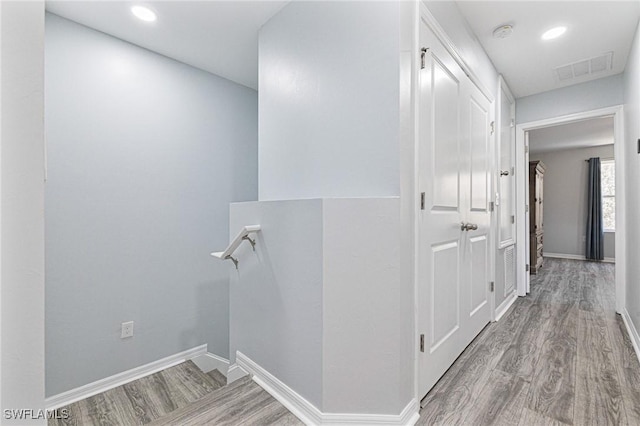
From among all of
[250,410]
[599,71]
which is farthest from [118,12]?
[599,71]

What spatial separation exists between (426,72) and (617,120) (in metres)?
2.57

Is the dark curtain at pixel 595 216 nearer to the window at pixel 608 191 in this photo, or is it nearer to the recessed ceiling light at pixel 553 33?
the window at pixel 608 191

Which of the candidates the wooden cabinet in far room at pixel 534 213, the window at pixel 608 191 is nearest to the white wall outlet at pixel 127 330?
the wooden cabinet in far room at pixel 534 213

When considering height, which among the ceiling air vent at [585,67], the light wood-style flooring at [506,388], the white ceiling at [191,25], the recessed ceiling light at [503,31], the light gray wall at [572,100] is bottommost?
the light wood-style flooring at [506,388]

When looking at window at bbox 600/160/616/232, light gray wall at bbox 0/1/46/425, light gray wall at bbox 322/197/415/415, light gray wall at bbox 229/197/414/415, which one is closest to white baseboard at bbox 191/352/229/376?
light gray wall at bbox 229/197/414/415

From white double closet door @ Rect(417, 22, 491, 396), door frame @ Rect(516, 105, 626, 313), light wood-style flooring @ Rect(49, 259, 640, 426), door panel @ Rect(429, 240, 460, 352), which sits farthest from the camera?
door frame @ Rect(516, 105, 626, 313)

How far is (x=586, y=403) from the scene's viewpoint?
1.48m

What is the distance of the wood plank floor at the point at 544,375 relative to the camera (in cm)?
140

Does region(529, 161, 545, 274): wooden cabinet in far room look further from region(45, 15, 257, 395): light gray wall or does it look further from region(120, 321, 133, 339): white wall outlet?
region(120, 321, 133, 339): white wall outlet

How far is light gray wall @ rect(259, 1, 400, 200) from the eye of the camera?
1.32 metres

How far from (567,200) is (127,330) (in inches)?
322

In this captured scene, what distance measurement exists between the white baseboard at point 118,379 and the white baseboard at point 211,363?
0.04m

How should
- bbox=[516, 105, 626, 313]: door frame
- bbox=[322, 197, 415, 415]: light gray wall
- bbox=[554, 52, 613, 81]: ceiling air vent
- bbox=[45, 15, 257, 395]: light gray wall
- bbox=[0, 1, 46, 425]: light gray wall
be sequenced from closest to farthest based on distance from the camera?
bbox=[0, 1, 46, 425]: light gray wall, bbox=[322, 197, 415, 415]: light gray wall, bbox=[45, 15, 257, 395]: light gray wall, bbox=[554, 52, 613, 81]: ceiling air vent, bbox=[516, 105, 626, 313]: door frame

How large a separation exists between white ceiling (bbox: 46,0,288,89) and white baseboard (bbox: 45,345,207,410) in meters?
2.46
